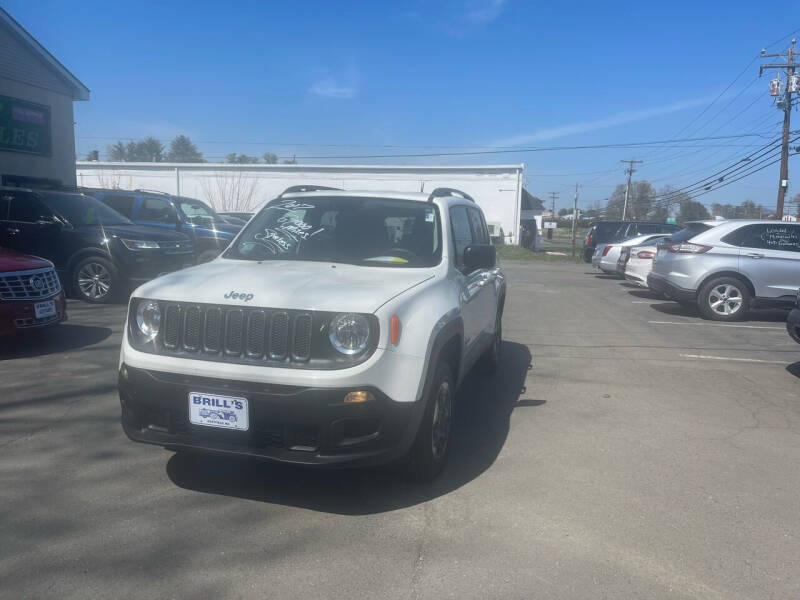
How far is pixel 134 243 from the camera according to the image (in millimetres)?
10766

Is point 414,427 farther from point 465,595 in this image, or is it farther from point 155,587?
point 155,587

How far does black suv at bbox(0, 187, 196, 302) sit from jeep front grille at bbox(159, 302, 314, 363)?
7.31 m

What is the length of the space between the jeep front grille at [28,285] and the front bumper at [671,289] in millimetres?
9530

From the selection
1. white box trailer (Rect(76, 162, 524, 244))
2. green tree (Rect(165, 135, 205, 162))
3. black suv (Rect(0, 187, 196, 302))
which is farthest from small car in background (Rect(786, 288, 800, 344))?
green tree (Rect(165, 135, 205, 162))

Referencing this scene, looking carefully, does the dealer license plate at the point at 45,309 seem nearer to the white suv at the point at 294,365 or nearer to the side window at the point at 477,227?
the white suv at the point at 294,365

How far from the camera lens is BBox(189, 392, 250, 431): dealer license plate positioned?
371 centimetres

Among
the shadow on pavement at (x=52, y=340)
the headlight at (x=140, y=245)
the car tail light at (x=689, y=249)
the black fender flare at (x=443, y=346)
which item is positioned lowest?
the shadow on pavement at (x=52, y=340)

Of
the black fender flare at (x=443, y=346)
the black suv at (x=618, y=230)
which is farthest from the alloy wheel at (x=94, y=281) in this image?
the black suv at (x=618, y=230)

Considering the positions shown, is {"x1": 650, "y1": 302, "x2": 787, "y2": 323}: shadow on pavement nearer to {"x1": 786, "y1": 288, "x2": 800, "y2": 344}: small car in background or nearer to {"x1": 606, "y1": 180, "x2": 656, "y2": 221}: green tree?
{"x1": 786, "y1": 288, "x2": 800, "y2": 344}: small car in background

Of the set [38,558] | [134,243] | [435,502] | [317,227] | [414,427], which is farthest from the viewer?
[134,243]

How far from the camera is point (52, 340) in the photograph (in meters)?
8.27

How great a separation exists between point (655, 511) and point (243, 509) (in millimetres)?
2421

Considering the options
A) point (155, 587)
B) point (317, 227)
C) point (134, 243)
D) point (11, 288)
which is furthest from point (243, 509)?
point (134, 243)

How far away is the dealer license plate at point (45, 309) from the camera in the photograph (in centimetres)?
734
